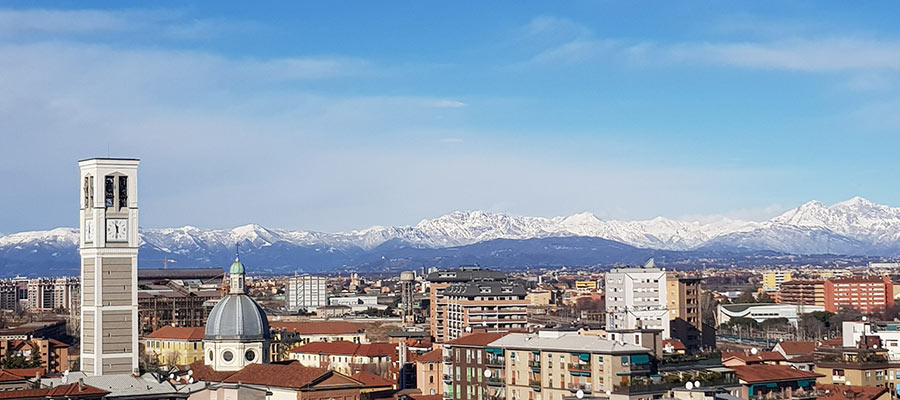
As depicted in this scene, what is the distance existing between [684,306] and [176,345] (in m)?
32.1

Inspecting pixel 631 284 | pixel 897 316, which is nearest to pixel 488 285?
pixel 631 284

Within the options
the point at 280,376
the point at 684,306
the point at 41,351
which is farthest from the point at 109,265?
the point at 684,306

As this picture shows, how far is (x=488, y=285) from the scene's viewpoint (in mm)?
94188

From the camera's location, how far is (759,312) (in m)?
130

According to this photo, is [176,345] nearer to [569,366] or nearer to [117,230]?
[117,230]

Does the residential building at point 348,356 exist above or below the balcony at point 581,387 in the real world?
below

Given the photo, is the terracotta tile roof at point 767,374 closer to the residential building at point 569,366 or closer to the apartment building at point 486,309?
the residential building at point 569,366

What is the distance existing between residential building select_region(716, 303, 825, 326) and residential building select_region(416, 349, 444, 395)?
6032cm

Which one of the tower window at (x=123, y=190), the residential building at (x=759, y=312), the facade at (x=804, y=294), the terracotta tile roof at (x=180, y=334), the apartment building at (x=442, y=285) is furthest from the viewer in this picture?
the facade at (x=804, y=294)

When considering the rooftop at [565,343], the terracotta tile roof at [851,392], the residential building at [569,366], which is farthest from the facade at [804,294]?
the residential building at [569,366]

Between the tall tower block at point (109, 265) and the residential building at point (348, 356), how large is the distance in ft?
65.6

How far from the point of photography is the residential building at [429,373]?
Answer: 211 feet

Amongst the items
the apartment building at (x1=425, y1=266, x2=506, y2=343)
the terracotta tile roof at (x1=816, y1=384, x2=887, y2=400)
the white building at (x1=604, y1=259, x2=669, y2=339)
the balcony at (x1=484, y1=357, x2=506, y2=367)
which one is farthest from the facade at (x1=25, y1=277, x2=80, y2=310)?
the terracotta tile roof at (x1=816, y1=384, x2=887, y2=400)

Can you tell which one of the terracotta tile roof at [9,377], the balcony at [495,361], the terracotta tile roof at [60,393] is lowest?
the terracotta tile roof at [9,377]
